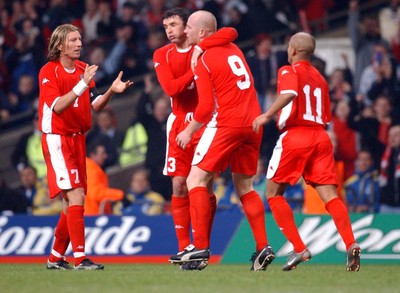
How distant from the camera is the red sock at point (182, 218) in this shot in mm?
11961

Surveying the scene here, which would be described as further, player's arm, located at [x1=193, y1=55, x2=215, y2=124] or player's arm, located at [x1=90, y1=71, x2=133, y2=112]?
player's arm, located at [x1=90, y1=71, x2=133, y2=112]

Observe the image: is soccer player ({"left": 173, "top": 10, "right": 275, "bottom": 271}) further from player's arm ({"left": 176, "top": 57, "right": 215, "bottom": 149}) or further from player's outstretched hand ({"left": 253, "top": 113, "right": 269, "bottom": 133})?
player's outstretched hand ({"left": 253, "top": 113, "right": 269, "bottom": 133})

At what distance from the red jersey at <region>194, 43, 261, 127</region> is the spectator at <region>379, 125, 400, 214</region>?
18.1ft

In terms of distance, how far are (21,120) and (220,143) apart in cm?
1039

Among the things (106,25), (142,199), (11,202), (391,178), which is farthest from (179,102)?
(106,25)

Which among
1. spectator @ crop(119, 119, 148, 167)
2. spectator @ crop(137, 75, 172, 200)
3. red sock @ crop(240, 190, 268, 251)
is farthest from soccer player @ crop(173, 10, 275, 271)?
spectator @ crop(119, 119, 148, 167)

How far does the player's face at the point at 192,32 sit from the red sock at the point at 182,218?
5.17ft

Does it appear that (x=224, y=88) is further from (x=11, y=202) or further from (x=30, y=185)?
(x=30, y=185)

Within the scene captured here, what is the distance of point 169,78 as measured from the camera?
11727 millimetres

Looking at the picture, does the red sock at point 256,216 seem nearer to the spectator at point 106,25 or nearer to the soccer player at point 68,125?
the soccer player at point 68,125

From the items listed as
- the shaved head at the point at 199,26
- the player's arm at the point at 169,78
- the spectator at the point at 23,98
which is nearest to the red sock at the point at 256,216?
the player's arm at the point at 169,78

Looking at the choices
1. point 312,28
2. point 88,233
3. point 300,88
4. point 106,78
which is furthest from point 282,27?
point 300,88

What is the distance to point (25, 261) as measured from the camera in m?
15.4

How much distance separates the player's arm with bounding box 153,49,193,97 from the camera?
11.6m
